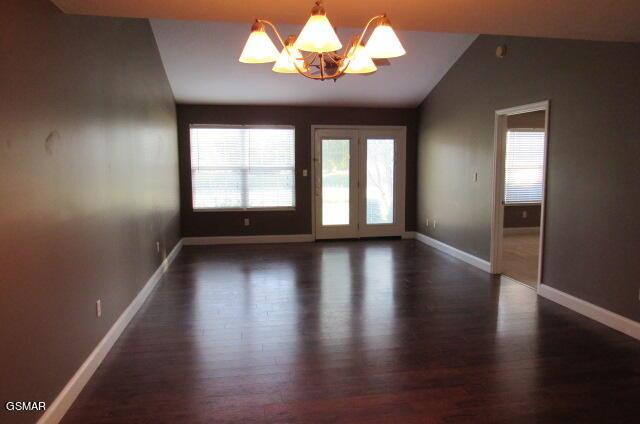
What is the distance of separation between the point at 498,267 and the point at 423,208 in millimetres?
2297

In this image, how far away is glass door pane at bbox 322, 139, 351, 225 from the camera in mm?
7402

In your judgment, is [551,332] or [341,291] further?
[341,291]

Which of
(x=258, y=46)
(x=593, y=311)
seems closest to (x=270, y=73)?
(x=258, y=46)

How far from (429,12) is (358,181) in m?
4.91

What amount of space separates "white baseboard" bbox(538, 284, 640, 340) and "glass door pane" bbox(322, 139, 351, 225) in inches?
145

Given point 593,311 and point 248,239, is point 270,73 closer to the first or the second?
point 248,239

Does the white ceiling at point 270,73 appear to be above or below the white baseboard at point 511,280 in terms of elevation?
above

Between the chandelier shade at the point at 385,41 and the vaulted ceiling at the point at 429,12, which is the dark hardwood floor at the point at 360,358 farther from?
the vaulted ceiling at the point at 429,12

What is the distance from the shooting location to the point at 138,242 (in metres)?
4.16

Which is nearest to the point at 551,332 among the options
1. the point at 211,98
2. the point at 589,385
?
the point at 589,385

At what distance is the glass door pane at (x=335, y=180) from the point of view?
7.40 metres

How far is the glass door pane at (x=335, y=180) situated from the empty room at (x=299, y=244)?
2.06 ft

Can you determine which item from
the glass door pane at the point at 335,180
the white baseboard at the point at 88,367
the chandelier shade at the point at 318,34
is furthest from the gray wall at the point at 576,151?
the white baseboard at the point at 88,367

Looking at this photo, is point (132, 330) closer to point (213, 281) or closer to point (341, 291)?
point (213, 281)
